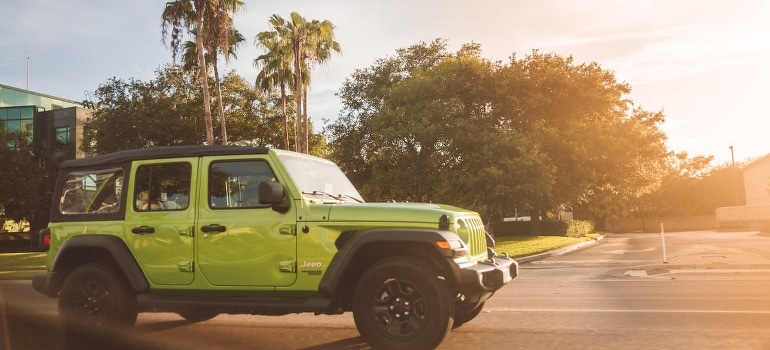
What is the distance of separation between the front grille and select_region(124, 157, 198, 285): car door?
2601mm

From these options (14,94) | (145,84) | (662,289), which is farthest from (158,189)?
(14,94)

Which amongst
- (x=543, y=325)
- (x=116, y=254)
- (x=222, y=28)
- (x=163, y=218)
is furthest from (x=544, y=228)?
(x=116, y=254)

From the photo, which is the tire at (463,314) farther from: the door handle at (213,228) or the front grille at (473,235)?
the door handle at (213,228)

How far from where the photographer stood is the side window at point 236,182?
20.4 feet

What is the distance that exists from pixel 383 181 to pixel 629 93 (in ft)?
54.0

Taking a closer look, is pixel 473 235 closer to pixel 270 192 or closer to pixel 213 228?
pixel 270 192

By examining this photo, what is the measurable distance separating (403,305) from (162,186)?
9.18 ft

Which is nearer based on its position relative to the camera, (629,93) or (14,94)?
(629,93)

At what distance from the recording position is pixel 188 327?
762cm

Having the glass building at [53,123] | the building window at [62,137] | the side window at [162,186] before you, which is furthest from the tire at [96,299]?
the building window at [62,137]

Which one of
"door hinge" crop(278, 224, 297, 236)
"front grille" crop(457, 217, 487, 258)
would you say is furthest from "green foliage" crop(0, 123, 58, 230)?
"front grille" crop(457, 217, 487, 258)

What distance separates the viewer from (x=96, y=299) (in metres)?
6.61

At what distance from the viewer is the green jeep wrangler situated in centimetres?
554

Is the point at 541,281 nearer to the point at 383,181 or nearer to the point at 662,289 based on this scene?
the point at 662,289
